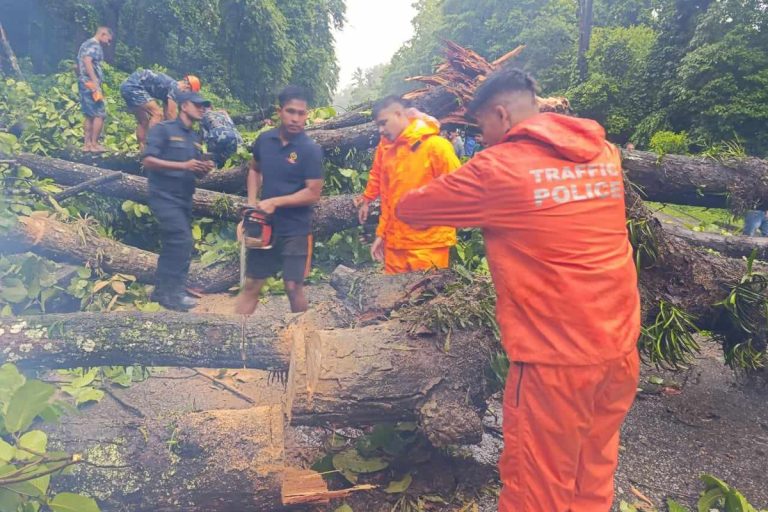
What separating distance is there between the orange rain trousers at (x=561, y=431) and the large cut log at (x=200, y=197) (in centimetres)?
407

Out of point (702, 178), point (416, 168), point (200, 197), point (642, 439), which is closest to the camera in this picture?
point (642, 439)

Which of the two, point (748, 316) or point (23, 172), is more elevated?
point (23, 172)

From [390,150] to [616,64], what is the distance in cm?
2434

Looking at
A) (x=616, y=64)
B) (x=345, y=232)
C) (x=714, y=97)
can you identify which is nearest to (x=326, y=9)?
(x=616, y=64)

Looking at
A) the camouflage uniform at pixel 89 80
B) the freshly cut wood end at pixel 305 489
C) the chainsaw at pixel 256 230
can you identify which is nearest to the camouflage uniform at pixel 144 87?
the camouflage uniform at pixel 89 80

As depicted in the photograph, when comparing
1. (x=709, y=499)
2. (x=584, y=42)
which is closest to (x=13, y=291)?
(x=709, y=499)

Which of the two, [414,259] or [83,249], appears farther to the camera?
[83,249]

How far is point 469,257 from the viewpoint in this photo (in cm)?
457

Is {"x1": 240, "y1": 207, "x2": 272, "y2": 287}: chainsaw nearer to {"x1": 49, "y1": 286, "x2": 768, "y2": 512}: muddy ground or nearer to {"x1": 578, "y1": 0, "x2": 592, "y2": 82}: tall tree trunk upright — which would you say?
{"x1": 49, "y1": 286, "x2": 768, "y2": 512}: muddy ground

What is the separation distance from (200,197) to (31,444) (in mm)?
4294

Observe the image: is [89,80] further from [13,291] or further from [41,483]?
[41,483]

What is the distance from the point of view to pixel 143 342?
2.85 metres

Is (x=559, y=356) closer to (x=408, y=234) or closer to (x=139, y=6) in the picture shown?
(x=408, y=234)

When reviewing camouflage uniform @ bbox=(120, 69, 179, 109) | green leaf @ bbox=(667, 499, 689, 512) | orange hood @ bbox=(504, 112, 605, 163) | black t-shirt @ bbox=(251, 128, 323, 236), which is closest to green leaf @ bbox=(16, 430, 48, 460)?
black t-shirt @ bbox=(251, 128, 323, 236)
